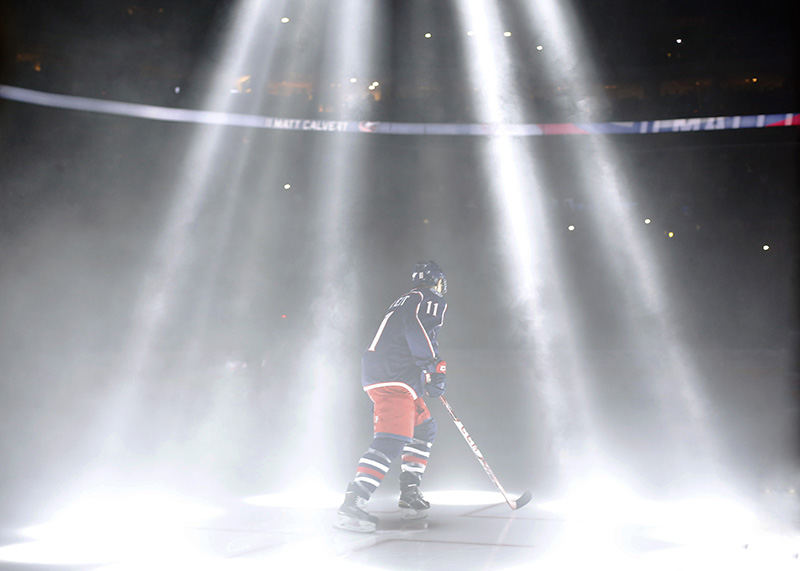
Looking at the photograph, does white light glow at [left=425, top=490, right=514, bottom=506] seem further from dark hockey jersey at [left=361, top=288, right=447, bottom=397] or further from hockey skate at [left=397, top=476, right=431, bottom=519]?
dark hockey jersey at [left=361, top=288, right=447, bottom=397]

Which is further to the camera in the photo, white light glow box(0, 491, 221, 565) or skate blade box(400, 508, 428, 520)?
skate blade box(400, 508, 428, 520)

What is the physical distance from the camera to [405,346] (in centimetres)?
418

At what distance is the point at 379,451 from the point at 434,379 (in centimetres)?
46

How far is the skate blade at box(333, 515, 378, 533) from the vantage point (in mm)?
3602

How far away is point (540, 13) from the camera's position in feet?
42.6

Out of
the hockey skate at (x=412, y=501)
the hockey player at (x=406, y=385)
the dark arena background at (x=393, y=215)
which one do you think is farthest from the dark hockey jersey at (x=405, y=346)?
the dark arena background at (x=393, y=215)

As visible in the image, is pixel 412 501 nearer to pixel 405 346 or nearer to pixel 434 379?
pixel 434 379

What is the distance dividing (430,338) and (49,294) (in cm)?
1017

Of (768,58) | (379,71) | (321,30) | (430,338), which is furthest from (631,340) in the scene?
(430,338)

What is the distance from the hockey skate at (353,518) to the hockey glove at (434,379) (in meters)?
0.67

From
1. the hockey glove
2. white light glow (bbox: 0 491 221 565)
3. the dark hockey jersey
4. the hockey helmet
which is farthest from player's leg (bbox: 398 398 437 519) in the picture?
white light glow (bbox: 0 491 221 565)

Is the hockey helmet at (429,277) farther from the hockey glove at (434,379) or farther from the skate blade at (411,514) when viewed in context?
the skate blade at (411,514)

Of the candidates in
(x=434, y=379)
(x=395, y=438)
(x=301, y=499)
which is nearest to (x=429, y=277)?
(x=434, y=379)

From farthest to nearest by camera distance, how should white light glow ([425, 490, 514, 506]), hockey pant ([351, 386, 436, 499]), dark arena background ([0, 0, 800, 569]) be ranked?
dark arena background ([0, 0, 800, 569]), white light glow ([425, 490, 514, 506]), hockey pant ([351, 386, 436, 499])
